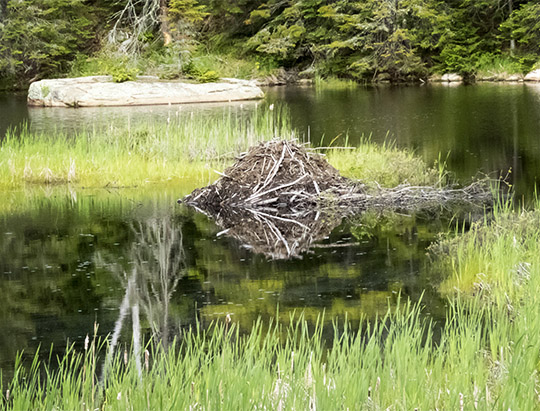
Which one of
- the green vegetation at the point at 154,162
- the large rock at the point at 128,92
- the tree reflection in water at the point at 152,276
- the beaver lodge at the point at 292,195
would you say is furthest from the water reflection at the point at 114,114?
the tree reflection in water at the point at 152,276

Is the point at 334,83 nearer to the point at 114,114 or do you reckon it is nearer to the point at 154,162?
the point at 114,114

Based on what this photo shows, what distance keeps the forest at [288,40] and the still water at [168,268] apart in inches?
870

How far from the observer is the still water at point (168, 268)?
6.66 m

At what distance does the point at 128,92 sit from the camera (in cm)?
2947

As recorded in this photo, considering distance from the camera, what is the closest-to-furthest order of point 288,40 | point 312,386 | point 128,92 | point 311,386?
point 312,386, point 311,386, point 128,92, point 288,40

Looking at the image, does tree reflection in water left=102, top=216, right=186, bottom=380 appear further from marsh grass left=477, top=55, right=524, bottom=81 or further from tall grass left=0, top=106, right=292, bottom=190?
marsh grass left=477, top=55, right=524, bottom=81

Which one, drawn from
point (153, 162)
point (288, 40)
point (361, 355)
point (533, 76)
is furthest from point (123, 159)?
point (288, 40)

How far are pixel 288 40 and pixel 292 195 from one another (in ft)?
99.3

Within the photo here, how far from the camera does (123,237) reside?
985 centimetres

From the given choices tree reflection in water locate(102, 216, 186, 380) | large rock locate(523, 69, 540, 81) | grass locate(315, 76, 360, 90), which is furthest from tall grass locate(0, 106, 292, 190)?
grass locate(315, 76, 360, 90)

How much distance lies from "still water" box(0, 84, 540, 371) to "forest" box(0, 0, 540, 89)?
72.5 feet

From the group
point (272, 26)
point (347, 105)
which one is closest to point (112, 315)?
point (347, 105)

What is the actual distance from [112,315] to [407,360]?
10.8ft

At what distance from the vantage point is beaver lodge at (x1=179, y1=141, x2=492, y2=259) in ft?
35.5
